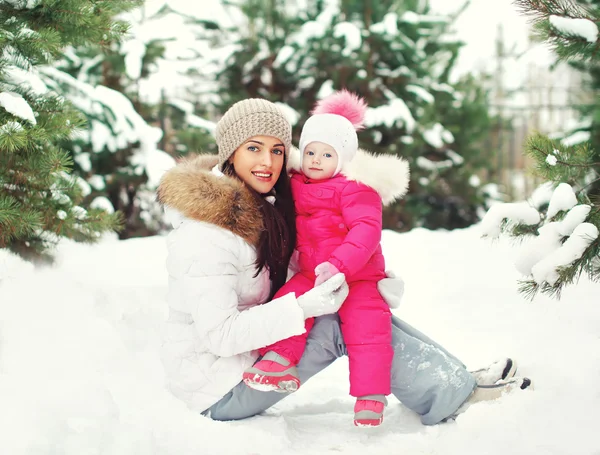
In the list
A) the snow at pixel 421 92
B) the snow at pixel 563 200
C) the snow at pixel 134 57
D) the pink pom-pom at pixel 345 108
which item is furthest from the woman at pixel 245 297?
the snow at pixel 421 92

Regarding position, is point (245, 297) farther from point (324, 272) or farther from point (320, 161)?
point (320, 161)

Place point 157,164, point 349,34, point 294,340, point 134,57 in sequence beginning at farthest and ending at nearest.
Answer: point 349,34 < point 134,57 < point 157,164 < point 294,340

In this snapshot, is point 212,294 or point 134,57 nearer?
point 212,294

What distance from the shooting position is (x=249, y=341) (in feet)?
7.21

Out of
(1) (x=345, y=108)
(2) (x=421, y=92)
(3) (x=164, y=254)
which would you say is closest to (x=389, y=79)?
(2) (x=421, y=92)

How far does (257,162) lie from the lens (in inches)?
96.3

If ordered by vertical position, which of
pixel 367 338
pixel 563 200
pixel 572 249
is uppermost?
pixel 563 200

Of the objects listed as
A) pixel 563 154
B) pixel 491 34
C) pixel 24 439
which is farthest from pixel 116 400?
pixel 491 34

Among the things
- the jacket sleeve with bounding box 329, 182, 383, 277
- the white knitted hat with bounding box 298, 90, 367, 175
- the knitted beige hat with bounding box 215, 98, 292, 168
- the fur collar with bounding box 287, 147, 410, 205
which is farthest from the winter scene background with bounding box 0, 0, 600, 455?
the knitted beige hat with bounding box 215, 98, 292, 168

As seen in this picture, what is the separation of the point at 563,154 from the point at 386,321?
1.10 meters

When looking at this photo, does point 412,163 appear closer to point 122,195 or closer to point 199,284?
point 122,195

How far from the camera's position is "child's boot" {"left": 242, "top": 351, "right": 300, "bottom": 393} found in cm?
220

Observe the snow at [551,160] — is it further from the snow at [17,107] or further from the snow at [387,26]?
the snow at [387,26]

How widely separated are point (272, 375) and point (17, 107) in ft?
5.46
